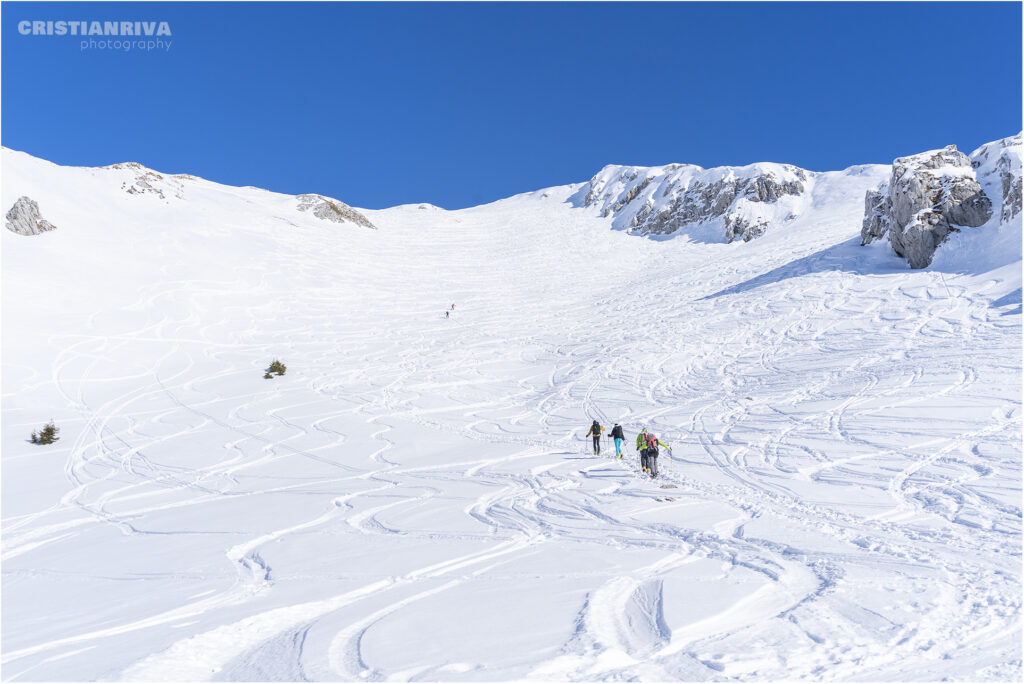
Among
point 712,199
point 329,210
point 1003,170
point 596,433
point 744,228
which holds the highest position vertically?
point 329,210

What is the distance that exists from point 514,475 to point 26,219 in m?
48.8

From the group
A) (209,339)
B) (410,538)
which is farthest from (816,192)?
(410,538)

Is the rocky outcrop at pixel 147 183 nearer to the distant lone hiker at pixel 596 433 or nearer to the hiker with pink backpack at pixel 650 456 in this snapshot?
the distant lone hiker at pixel 596 433

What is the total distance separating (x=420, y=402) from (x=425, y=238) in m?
52.0

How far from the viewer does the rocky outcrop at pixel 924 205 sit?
103ft

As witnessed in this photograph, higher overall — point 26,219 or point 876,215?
point 26,219

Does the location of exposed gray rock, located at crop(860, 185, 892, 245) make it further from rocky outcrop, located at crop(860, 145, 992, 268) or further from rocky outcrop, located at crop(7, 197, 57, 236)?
rocky outcrop, located at crop(7, 197, 57, 236)

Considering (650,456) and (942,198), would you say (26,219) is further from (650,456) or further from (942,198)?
(942,198)

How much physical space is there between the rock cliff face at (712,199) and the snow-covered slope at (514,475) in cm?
1501

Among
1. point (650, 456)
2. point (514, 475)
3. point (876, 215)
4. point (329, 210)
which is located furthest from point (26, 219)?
point (876, 215)

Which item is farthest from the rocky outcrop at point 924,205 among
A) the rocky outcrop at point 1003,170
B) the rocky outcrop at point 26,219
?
the rocky outcrop at point 26,219

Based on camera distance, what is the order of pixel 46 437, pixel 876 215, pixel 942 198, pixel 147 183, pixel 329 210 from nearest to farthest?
pixel 46 437 → pixel 942 198 → pixel 876 215 → pixel 147 183 → pixel 329 210

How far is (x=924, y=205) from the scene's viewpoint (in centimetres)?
3306

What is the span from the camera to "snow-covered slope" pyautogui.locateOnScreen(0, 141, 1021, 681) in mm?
6258
